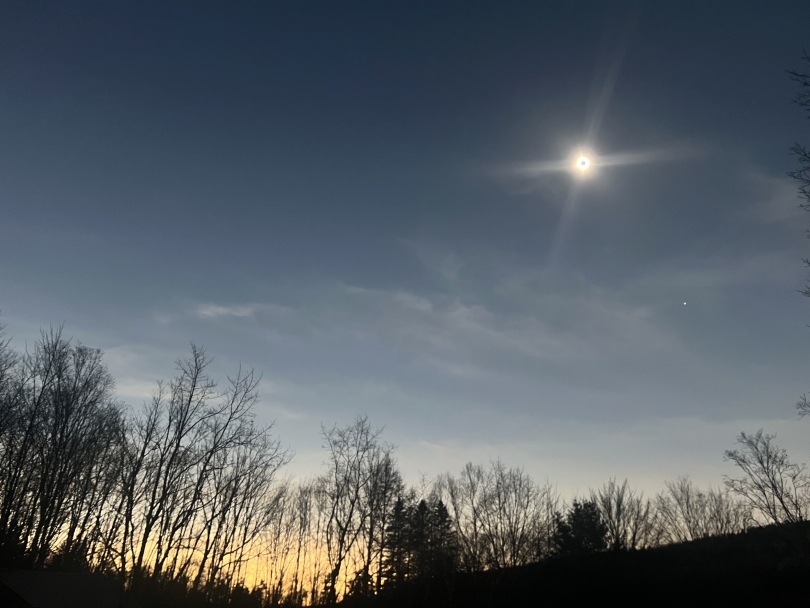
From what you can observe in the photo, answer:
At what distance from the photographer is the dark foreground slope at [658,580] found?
27.9 m

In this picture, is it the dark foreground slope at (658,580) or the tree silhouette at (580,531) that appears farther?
the tree silhouette at (580,531)

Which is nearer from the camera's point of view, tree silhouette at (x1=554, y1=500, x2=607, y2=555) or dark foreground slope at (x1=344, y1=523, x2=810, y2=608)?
dark foreground slope at (x1=344, y1=523, x2=810, y2=608)

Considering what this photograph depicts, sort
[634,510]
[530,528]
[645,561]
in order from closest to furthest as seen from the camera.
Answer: [645,561]
[530,528]
[634,510]

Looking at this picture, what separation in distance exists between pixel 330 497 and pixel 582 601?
64.5ft

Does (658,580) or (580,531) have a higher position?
(580,531)

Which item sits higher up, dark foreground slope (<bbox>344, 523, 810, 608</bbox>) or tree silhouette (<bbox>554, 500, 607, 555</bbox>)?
tree silhouette (<bbox>554, 500, 607, 555</bbox>)

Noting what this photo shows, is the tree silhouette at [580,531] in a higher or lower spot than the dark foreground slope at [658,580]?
higher

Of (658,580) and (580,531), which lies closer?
(658,580)


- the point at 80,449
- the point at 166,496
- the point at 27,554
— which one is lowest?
the point at 27,554

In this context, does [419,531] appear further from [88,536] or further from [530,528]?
Result: [88,536]

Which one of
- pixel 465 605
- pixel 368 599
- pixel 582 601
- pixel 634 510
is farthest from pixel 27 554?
pixel 634 510

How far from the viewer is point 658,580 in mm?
32188

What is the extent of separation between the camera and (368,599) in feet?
122

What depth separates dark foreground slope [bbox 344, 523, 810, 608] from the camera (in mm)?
27922
